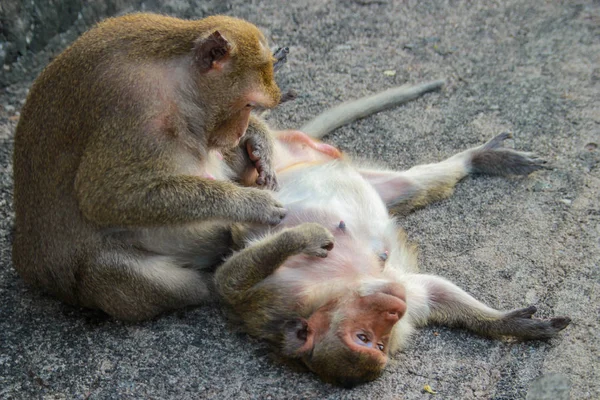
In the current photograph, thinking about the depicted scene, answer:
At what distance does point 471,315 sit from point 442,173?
1.32 metres

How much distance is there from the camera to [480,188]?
17.7ft

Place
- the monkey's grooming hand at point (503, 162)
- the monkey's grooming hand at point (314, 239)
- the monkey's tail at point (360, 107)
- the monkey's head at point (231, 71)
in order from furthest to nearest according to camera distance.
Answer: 1. the monkey's tail at point (360, 107)
2. the monkey's grooming hand at point (503, 162)
3. the monkey's grooming hand at point (314, 239)
4. the monkey's head at point (231, 71)

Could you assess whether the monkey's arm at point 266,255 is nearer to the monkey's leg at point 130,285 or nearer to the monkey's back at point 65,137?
the monkey's leg at point 130,285

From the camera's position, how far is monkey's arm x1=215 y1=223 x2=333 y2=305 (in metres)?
4.00

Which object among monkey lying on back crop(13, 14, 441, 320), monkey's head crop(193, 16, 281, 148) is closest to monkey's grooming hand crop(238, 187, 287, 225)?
monkey lying on back crop(13, 14, 441, 320)

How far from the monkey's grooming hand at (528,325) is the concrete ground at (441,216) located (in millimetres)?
65

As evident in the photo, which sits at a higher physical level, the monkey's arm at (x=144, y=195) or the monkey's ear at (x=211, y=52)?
the monkey's ear at (x=211, y=52)

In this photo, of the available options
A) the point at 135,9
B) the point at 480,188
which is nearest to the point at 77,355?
the point at 480,188

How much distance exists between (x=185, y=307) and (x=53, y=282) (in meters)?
0.75

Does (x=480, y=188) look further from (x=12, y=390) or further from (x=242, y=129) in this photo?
(x=12, y=390)

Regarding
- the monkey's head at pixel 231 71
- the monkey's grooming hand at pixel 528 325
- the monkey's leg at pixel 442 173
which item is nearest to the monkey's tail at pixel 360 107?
the monkey's leg at pixel 442 173

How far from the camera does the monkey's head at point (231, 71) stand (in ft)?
12.5

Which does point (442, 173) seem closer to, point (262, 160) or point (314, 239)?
point (262, 160)

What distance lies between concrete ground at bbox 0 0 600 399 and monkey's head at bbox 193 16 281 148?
1.21 meters
